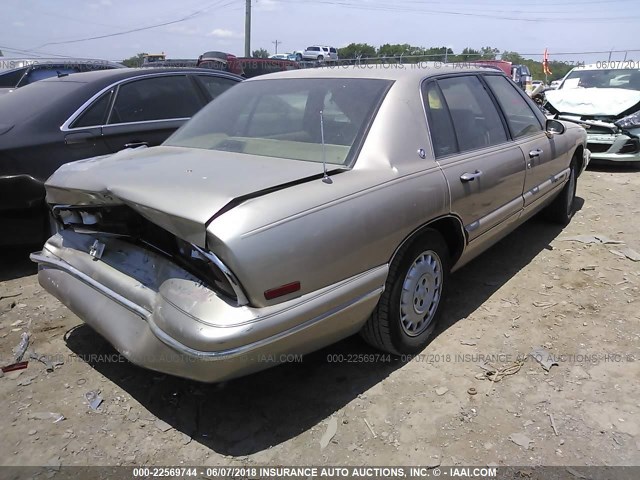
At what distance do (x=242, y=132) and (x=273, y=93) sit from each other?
360 millimetres

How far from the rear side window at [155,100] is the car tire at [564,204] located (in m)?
3.72

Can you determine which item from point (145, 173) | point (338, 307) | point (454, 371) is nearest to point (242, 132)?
point (145, 173)

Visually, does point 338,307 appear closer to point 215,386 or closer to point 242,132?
point 215,386

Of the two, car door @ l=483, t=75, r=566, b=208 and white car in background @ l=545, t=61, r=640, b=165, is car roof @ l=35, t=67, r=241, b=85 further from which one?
white car in background @ l=545, t=61, r=640, b=165

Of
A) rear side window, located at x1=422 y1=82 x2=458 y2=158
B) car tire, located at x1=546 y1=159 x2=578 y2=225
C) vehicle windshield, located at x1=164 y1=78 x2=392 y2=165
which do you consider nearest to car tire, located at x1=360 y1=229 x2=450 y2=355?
rear side window, located at x1=422 y1=82 x2=458 y2=158

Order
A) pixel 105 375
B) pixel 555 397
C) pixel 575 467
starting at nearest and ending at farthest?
pixel 575 467
pixel 555 397
pixel 105 375

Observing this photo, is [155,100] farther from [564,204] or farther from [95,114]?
[564,204]

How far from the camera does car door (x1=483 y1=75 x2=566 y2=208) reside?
12.6ft

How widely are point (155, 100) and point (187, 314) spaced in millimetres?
3462

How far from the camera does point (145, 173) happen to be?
2418 millimetres

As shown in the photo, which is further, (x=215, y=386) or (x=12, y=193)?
(x=12, y=193)

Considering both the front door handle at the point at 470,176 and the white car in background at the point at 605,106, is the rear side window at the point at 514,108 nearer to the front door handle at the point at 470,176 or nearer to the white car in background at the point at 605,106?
the front door handle at the point at 470,176

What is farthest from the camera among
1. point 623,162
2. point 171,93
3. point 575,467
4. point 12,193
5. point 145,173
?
point 623,162

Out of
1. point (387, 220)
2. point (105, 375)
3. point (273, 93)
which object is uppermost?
point (273, 93)
